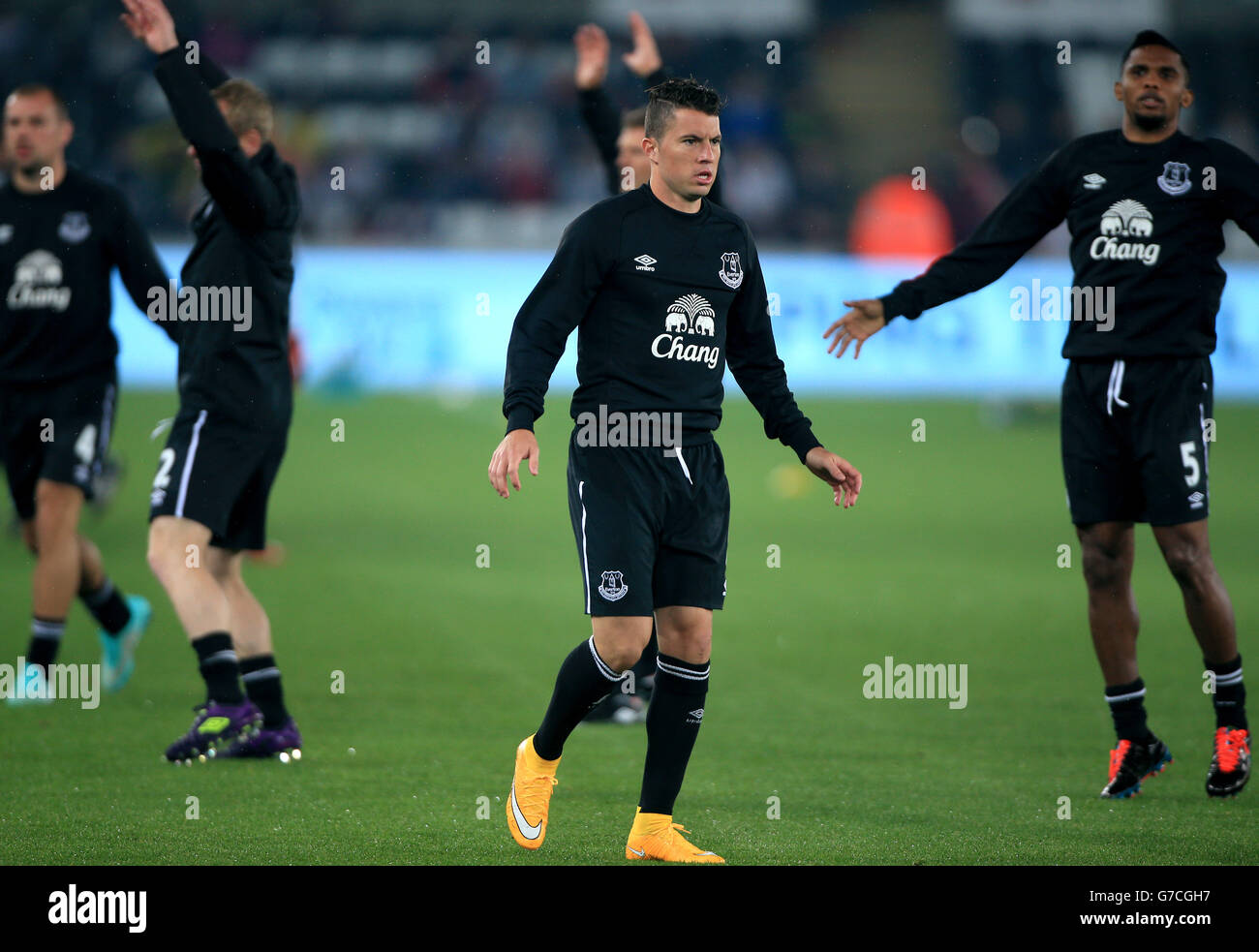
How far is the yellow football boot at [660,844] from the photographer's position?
4.72 m

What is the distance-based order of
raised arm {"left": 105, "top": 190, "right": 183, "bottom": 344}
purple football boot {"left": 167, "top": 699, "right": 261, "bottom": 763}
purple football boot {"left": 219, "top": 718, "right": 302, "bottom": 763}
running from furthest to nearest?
raised arm {"left": 105, "top": 190, "right": 183, "bottom": 344} < purple football boot {"left": 219, "top": 718, "right": 302, "bottom": 763} < purple football boot {"left": 167, "top": 699, "right": 261, "bottom": 763}

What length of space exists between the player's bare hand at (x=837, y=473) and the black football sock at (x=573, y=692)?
88 centimetres

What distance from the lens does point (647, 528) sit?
4820 mm

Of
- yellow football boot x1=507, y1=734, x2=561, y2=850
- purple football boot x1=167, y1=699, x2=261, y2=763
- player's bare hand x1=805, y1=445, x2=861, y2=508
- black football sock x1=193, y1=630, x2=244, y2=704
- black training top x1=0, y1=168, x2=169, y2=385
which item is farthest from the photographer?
black training top x1=0, y1=168, x2=169, y2=385

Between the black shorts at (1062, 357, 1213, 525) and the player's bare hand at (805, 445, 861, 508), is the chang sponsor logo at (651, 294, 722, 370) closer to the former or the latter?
the player's bare hand at (805, 445, 861, 508)

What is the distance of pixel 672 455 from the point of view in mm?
4879

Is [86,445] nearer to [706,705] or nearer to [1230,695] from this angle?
[706,705]

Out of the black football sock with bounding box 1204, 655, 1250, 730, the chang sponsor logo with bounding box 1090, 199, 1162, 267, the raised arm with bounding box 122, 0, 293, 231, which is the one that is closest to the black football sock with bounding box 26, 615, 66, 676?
the raised arm with bounding box 122, 0, 293, 231

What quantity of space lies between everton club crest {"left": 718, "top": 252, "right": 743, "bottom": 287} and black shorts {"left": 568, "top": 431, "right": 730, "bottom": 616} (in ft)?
1.70

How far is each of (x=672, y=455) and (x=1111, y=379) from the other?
6.20ft

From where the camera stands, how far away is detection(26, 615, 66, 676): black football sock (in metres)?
7.21

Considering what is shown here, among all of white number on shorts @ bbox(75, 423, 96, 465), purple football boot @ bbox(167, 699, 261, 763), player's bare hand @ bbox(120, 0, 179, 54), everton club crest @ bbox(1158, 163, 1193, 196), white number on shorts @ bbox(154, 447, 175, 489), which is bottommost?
purple football boot @ bbox(167, 699, 261, 763)

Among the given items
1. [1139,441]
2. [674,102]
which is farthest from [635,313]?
[1139,441]

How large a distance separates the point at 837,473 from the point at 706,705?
2.68 m
